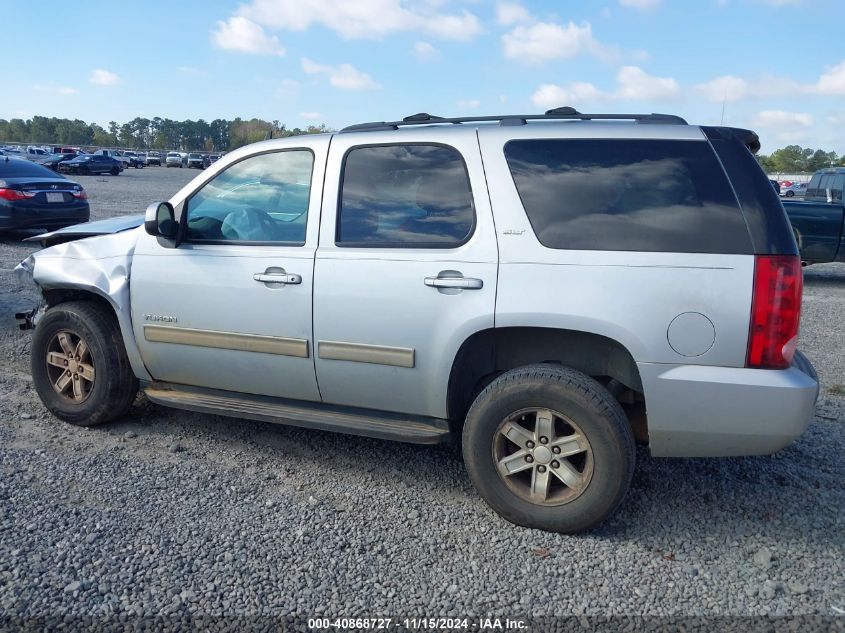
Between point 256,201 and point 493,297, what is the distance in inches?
65.2

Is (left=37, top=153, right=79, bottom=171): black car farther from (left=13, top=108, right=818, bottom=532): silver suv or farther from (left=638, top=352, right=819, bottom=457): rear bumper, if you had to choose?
(left=638, top=352, right=819, bottom=457): rear bumper

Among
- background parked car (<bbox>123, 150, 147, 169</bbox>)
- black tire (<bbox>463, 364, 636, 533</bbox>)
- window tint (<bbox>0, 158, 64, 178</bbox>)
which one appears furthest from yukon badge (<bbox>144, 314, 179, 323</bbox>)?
background parked car (<bbox>123, 150, 147, 169</bbox>)

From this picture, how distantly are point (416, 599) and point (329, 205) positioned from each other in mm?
2083

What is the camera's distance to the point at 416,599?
296cm

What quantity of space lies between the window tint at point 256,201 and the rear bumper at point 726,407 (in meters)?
2.11

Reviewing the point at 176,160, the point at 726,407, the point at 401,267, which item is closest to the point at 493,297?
the point at 401,267

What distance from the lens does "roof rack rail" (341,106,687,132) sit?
3.71 meters

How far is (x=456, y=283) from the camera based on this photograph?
355 centimetres

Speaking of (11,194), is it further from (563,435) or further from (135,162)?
(135,162)

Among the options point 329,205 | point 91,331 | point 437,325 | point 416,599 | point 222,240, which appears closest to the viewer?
point 416,599

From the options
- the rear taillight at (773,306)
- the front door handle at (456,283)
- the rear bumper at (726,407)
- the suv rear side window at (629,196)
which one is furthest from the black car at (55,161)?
Answer: the rear taillight at (773,306)

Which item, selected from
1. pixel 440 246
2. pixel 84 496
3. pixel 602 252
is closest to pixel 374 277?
pixel 440 246

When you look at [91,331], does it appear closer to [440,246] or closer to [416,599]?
[440,246]

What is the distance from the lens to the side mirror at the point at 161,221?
415 centimetres
